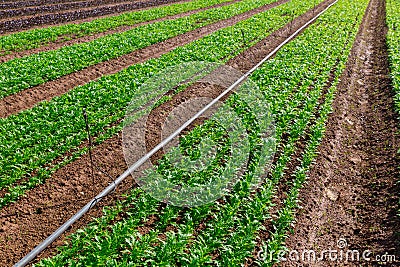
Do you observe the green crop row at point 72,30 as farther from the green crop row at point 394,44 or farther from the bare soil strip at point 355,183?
the green crop row at point 394,44

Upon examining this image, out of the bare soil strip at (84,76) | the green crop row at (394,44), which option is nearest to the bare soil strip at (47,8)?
the bare soil strip at (84,76)

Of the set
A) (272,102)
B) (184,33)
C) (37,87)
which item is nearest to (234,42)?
(184,33)

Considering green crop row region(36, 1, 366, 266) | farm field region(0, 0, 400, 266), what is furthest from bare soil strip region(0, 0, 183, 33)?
green crop row region(36, 1, 366, 266)

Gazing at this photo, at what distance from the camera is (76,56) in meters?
13.8

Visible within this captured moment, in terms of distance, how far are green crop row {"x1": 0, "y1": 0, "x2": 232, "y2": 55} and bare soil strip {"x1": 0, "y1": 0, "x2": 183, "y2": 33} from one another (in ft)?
6.14

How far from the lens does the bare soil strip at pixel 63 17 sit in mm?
19125

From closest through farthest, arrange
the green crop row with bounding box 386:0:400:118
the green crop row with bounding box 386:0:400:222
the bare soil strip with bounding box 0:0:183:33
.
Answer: the green crop row with bounding box 386:0:400:222, the green crop row with bounding box 386:0:400:118, the bare soil strip with bounding box 0:0:183:33

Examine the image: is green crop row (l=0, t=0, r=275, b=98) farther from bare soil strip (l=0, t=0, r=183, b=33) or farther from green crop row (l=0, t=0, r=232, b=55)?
bare soil strip (l=0, t=0, r=183, b=33)

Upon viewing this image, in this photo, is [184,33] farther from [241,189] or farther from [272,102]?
[241,189]

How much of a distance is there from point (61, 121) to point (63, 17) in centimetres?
1531

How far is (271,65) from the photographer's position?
13438mm

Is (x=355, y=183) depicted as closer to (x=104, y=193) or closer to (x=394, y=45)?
(x=104, y=193)

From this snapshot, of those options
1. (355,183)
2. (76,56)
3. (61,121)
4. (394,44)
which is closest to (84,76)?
(76,56)

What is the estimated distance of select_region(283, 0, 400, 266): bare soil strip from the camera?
233 inches
